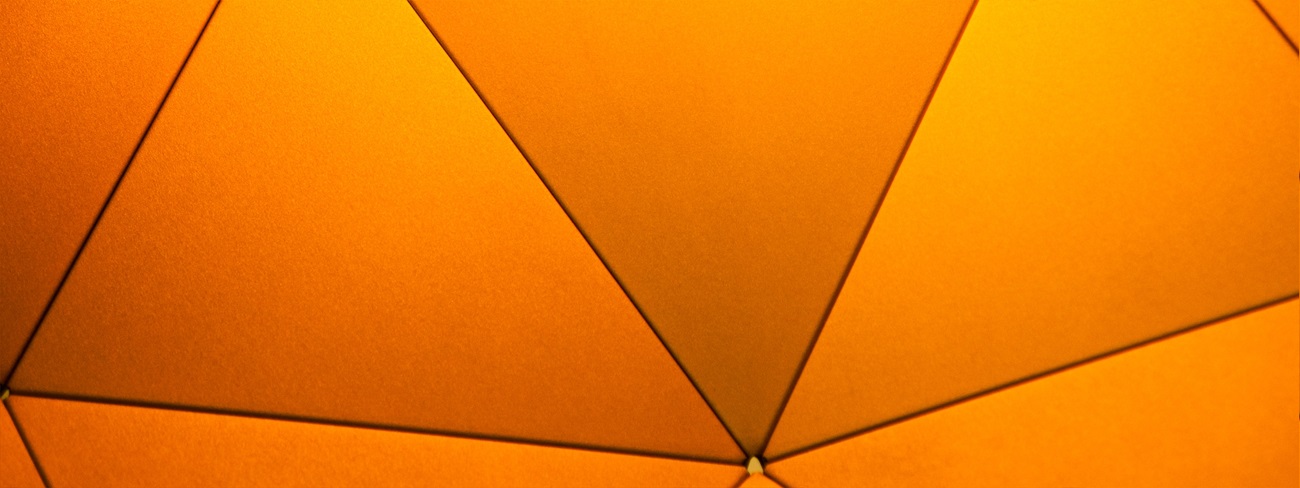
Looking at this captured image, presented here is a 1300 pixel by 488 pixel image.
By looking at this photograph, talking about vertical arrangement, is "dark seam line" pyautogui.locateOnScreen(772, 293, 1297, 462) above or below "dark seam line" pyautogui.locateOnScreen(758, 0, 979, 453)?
below

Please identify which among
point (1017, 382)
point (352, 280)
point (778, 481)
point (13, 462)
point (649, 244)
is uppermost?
point (13, 462)

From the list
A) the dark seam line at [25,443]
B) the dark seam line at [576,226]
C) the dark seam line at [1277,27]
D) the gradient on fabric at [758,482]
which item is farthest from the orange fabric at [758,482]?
the dark seam line at [1277,27]

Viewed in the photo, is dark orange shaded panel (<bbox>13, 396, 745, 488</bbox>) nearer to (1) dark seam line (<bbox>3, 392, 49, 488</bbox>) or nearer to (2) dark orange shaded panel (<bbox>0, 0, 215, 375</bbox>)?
(1) dark seam line (<bbox>3, 392, 49, 488</bbox>)

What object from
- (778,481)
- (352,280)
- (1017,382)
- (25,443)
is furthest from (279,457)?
(1017,382)

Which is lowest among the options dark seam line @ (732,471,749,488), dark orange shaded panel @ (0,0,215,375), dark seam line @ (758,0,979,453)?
dark seam line @ (732,471,749,488)

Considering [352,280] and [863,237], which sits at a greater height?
[352,280]

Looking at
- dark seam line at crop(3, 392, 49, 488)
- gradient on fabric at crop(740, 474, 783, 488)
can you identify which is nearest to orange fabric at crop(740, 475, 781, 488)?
gradient on fabric at crop(740, 474, 783, 488)

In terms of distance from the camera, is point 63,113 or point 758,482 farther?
point 63,113

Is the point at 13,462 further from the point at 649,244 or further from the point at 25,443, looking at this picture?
the point at 649,244
